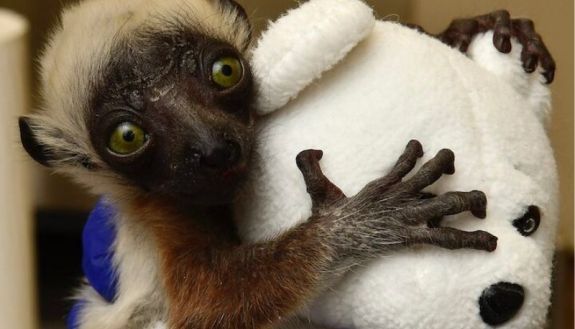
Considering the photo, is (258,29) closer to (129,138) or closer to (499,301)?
(129,138)

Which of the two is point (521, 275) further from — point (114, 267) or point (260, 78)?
point (114, 267)

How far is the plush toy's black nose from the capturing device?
3.17 ft

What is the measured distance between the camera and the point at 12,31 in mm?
1276

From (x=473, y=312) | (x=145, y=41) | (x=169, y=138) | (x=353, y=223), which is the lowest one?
(x=473, y=312)

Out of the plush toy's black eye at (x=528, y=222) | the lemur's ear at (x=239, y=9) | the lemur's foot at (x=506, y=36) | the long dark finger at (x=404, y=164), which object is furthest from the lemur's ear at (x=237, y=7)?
the plush toy's black eye at (x=528, y=222)

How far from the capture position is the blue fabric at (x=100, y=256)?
146cm

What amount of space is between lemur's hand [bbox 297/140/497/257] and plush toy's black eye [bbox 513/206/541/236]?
2.1 inches

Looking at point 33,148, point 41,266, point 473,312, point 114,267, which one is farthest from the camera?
point 41,266

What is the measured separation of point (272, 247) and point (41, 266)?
2.16 meters

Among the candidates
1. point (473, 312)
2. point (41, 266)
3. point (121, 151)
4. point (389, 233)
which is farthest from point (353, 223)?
point (41, 266)

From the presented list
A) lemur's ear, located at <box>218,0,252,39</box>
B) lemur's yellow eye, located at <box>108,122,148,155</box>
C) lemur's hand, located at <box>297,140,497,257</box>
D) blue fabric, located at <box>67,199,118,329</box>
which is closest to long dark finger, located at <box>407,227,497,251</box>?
lemur's hand, located at <box>297,140,497,257</box>

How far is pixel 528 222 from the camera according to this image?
102cm

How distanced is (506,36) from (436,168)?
310mm

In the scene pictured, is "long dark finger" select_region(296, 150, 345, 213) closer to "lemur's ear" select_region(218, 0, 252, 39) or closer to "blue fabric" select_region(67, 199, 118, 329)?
"lemur's ear" select_region(218, 0, 252, 39)
